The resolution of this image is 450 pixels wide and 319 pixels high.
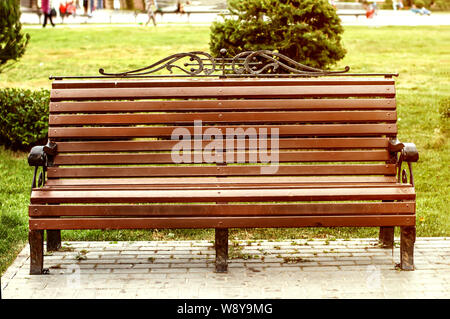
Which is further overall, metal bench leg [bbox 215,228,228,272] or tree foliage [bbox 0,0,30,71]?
tree foliage [bbox 0,0,30,71]

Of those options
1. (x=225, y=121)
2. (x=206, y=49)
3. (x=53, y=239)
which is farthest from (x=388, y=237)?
(x=206, y=49)

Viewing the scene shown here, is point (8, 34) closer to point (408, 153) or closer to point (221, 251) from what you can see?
point (221, 251)

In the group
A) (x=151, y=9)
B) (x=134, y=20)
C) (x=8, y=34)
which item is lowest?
(x=8, y=34)

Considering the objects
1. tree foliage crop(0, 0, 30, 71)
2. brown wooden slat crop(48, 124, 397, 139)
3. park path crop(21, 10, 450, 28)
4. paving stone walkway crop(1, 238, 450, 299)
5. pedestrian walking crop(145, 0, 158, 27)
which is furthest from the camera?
park path crop(21, 10, 450, 28)

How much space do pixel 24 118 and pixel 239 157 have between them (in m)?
3.86

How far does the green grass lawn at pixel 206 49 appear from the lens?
207 inches

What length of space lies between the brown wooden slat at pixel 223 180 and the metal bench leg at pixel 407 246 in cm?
42

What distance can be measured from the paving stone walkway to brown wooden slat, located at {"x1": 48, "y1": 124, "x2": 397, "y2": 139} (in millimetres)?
829

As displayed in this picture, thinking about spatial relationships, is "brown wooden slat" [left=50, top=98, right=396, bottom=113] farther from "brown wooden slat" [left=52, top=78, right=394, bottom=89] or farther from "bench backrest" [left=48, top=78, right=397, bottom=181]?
"brown wooden slat" [left=52, top=78, right=394, bottom=89]

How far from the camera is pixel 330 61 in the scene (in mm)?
8352

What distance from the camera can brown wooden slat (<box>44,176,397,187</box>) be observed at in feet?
14.6

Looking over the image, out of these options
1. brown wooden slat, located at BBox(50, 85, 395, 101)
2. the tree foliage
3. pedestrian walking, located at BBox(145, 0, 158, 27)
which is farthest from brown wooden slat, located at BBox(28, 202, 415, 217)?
pedestrian walking, located at BBox(145, 0, 158, 27)

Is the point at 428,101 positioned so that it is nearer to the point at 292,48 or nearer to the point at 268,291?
the point at 292,48

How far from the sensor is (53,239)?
4660 millimetres
